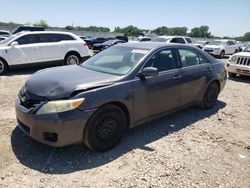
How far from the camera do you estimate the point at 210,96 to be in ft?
19.7

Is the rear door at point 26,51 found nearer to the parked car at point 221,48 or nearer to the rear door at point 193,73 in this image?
the rear door at point 193,73

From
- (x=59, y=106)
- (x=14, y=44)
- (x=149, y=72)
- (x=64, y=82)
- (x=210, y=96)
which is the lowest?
(x=210, y=96)

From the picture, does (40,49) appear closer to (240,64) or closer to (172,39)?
(240,64)

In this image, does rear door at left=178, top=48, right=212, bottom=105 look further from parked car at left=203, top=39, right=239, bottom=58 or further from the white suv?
parked car at left=203, top=39, right=239, bottom=58

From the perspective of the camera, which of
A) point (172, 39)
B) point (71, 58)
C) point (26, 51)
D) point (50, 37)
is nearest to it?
point (26, 51)

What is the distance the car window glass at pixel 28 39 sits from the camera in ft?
32.3

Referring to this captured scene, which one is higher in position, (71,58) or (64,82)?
(64,82)

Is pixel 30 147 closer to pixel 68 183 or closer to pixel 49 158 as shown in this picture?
→ pixel 49 158

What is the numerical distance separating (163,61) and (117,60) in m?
0.86

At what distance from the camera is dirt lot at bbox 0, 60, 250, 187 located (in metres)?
3.24

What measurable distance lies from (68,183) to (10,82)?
6.11 metres

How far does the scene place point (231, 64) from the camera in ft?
33.8

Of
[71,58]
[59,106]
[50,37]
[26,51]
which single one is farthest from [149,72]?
[50,37]

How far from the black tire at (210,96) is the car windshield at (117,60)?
2.19 metres
